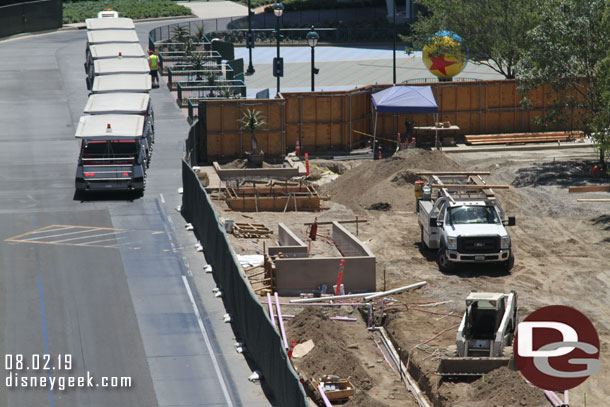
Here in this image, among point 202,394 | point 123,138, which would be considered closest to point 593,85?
point 123,138

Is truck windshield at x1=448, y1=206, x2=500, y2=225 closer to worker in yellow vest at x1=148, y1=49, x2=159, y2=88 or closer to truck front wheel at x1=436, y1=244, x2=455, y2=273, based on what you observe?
truck front wheel at x1=436, y1=244, x2=455, y2=273

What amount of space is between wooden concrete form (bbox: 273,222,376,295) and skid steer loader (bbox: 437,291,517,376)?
615 cm

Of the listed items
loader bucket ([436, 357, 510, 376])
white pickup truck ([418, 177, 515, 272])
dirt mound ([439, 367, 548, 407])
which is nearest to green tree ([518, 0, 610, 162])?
white pickup truck ([418, 177, 515, 272])

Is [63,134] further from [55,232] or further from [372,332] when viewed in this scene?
[372,332]

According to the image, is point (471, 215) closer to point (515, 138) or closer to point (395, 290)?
point (395, 290)

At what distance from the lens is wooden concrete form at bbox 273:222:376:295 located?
2920 cm

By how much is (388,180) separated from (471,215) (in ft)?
33.9

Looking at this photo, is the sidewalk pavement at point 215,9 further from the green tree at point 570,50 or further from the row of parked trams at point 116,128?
the green tree at point 570,50

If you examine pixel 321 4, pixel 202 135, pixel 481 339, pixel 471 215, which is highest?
pixel 321 4

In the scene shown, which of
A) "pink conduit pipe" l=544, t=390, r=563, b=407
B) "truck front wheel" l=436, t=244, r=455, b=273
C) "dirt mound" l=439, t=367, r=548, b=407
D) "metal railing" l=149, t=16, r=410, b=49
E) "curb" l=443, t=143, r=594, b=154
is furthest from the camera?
"metal railing" l=149, t=16, r=410, b=49

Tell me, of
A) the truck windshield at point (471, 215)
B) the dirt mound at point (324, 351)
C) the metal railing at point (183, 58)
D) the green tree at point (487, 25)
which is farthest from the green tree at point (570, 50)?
the metal railing at point (183, 58)

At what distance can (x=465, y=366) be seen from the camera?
73.9 ft

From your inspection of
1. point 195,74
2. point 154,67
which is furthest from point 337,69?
point 154,67

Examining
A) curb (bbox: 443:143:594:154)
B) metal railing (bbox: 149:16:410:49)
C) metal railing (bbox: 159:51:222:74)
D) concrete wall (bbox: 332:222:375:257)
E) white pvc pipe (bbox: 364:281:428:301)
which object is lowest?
white pvc pipe (bbox: 364:281:428:301)
